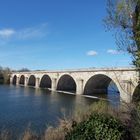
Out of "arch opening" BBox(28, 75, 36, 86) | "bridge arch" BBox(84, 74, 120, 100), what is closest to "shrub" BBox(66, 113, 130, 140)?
"bridge arch" BBox(84, 74, 120, 100)

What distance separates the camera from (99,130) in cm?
1001

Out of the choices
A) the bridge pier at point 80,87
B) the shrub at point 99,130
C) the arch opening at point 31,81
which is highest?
the arch opening at point 31,81

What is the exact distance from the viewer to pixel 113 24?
15844 mm

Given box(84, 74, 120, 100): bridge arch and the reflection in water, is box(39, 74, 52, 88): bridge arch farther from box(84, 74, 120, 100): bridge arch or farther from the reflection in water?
the reflection in water

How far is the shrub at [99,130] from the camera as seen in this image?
990 cm

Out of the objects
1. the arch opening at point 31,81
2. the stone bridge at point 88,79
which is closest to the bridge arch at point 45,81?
the stone bridge at point 88,79

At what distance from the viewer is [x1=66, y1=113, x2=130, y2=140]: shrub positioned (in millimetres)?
9898

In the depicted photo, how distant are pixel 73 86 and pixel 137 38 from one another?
212ft

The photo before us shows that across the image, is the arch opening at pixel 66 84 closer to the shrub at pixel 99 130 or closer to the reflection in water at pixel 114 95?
the reflection in water at pixel 114 95

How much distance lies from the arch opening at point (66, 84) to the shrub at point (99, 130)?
61206mm

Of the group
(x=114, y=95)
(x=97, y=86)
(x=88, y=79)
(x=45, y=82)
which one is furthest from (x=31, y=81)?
(x=114, y=95)

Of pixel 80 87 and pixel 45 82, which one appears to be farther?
pixel 45 82

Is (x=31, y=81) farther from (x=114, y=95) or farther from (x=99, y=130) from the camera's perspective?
(x=99, y=130)

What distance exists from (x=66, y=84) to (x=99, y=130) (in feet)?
217
